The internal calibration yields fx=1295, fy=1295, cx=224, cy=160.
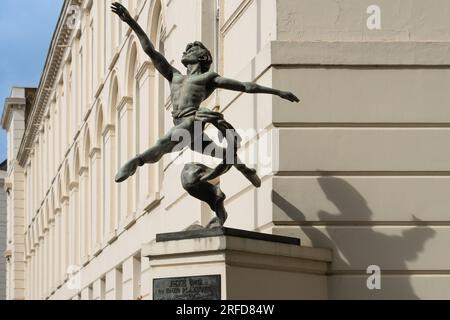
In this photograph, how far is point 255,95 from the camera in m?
15.5

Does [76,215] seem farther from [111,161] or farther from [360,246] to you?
[360,246]

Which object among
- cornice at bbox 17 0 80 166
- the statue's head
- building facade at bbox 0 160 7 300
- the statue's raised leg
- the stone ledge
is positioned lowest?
the stone ledge

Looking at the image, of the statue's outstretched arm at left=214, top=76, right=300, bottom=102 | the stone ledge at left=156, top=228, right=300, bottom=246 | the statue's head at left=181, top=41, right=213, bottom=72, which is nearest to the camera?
the stone ledge at left=156, top=228, right=300, bottom=246

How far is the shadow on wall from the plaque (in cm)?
180

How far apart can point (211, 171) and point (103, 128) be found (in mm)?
19950

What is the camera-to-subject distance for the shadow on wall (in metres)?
14.6

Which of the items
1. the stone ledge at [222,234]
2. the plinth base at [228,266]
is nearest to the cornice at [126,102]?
the plinth base at [228,266]

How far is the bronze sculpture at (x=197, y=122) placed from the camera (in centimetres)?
1382

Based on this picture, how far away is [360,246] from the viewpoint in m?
14.7

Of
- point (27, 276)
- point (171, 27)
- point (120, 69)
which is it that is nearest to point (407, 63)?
point (171, 27)

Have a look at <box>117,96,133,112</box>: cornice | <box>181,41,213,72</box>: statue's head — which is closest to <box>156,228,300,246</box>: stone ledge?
<box>181,41,213,72</box>: statue's head

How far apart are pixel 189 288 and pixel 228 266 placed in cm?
49

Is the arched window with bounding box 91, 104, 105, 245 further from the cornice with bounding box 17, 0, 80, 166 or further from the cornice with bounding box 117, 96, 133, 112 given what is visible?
the cornice with bounding box 17, 0, 80, 166
